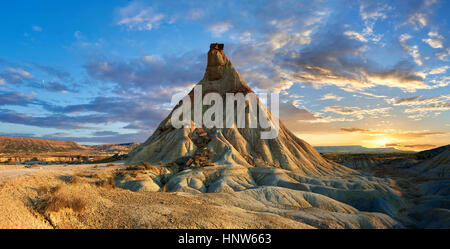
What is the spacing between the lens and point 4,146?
122 m

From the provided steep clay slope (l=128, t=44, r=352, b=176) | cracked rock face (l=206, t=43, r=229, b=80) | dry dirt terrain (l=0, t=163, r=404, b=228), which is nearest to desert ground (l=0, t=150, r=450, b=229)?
dry dirt terrain (l=0, t=163, r=404, b=228)

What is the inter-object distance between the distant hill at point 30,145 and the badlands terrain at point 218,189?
12142cm

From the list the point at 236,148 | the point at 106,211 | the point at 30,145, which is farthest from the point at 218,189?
the point at 30,145

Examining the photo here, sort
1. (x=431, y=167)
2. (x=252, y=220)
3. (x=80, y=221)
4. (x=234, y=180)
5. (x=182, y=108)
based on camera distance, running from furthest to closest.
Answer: (x=431, y=167)
(x=182, y=108)
(x=234, y=180)
(x=252, y=220)
(x=80, y=221)

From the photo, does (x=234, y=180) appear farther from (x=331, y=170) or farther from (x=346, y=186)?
(x=331, y=170)

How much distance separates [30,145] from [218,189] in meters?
156

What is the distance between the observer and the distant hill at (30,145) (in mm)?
121213

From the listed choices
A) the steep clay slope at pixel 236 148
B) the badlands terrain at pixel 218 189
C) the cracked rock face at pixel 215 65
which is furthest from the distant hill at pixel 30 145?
the badlands terrain at pixel 218 189

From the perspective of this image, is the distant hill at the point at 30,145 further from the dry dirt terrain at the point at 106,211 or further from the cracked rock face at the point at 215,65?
the dry dirt terrain at the point at 106,211

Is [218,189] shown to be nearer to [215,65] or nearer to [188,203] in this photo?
[188,203]

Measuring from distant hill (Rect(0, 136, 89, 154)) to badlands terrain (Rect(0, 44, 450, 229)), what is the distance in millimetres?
121421

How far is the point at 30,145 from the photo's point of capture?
13400 cm
